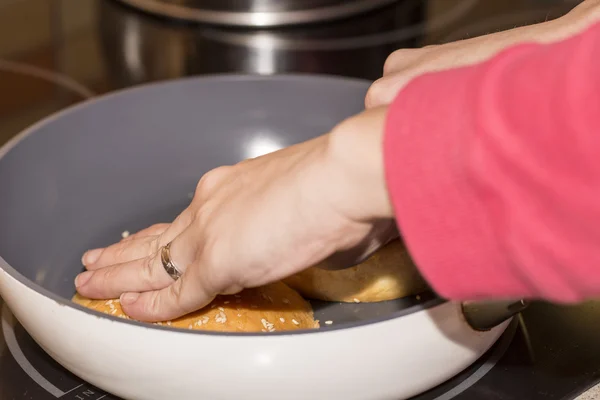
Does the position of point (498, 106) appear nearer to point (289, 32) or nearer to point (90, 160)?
point (90, 160)

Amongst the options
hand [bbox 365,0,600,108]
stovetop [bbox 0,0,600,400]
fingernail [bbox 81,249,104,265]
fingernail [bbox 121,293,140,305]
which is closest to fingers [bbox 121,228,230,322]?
fingernail [bbox 121,293,140,305]

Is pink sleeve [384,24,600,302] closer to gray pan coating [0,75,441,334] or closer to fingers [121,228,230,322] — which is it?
fingers [121,228,230,322]

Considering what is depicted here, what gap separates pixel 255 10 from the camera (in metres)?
1.36

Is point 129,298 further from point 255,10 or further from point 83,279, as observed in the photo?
point 255,10

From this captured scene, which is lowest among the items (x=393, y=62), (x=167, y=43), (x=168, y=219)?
(x=168, y=219)

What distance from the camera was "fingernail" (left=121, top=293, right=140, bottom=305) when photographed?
778 mm

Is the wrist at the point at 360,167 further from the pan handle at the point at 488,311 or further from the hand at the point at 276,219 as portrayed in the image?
the pan handle at the point at 488,311

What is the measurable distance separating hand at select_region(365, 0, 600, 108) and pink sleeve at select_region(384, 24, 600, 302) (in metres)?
0.23

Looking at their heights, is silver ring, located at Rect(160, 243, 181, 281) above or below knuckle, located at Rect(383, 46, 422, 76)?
below

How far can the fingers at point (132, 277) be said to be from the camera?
2.43 ft

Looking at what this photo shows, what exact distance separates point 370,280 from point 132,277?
0.25m

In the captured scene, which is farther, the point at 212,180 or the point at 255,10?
the point at 255,10

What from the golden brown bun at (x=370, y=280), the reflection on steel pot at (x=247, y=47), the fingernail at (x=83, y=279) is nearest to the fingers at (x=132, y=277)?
the fingernail at (x=83, y=279)

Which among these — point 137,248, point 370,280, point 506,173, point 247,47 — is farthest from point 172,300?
point 247,47
